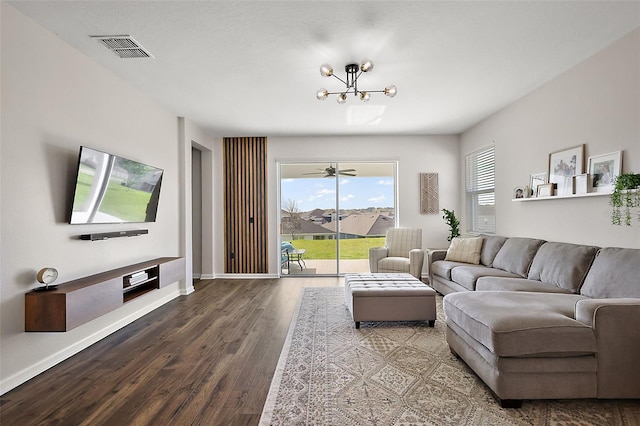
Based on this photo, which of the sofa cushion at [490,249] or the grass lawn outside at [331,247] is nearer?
the sofa cushion at [490,249]

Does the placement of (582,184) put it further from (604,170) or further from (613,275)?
(613,275)

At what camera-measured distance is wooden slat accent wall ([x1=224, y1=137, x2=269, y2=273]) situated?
21.3 feet

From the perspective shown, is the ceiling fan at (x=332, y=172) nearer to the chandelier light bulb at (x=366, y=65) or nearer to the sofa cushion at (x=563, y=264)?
the chandelier light bulb at (x=366, y=65)

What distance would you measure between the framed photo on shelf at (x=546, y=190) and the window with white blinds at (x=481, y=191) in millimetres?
1287

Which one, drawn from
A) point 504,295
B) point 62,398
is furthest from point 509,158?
point 62,398

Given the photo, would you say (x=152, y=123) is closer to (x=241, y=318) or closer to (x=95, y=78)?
(x=95, y=78)

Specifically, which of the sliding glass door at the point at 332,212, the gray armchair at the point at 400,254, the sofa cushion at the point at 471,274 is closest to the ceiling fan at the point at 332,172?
the sliding glass door at the point at 332,212

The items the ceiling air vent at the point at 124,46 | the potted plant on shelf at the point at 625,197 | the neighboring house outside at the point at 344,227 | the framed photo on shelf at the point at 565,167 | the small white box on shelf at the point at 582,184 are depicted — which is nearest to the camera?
the potted plant on shelf at the point at 625,197

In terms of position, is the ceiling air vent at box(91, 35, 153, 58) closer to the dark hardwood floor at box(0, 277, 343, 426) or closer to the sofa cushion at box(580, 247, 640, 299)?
the dark hardwood floor at box(0, 277, 343, 426)

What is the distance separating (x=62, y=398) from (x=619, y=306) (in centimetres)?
351

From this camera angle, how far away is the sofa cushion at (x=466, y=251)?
476 centimetres

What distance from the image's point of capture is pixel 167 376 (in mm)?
2531

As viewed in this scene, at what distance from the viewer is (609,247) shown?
9.80 feet

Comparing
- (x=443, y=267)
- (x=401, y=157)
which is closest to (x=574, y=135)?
(x=443, y=267)
